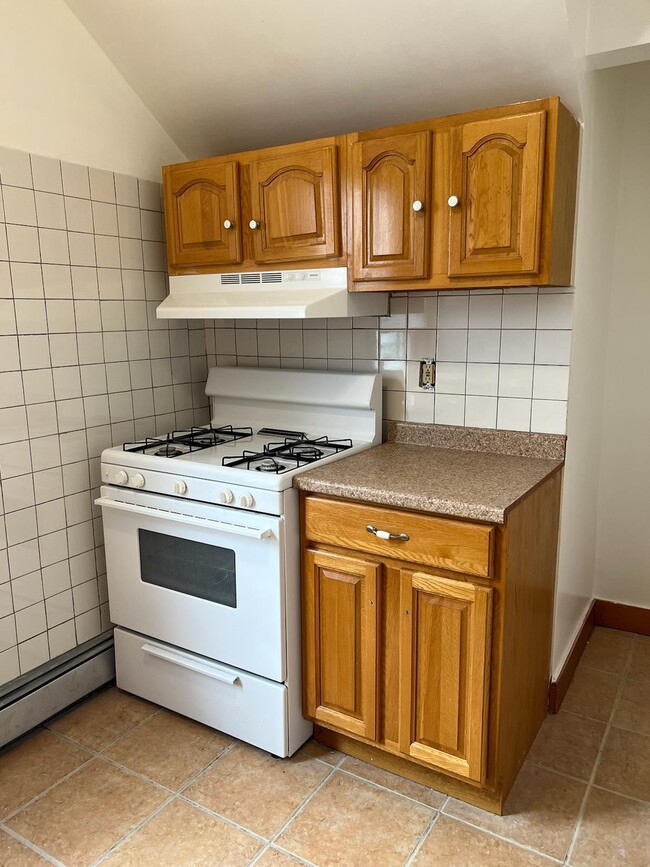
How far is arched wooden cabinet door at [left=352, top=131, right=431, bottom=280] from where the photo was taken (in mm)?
1932

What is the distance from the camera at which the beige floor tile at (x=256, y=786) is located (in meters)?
1.87

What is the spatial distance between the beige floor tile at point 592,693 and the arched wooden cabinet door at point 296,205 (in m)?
1.82

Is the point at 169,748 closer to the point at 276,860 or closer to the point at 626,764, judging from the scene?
the point at 276,860

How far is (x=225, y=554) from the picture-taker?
208cm

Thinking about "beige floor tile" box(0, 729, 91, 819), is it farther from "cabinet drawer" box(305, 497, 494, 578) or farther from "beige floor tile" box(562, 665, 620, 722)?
"beige floor tile" box(562, 665, 620, 722)

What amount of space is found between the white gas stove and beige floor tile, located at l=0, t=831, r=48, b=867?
630 millimetres

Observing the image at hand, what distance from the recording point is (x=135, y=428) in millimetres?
2580

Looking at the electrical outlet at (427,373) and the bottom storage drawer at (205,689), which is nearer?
the bottom storage drawer at (205,689)

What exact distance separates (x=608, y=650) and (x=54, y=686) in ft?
7.15

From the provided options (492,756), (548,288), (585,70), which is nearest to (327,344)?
(548,288)

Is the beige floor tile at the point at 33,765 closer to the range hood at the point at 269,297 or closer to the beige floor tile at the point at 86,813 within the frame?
the beige floor tile at the point at 86,813

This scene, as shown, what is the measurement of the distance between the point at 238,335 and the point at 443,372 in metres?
0.95

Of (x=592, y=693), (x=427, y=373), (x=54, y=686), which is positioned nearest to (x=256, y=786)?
(x=54, y=686)

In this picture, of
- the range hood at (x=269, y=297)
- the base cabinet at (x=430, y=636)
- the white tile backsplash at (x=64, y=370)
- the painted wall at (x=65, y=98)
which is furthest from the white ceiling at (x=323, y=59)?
the base cabinet at (x=430, y=636)
